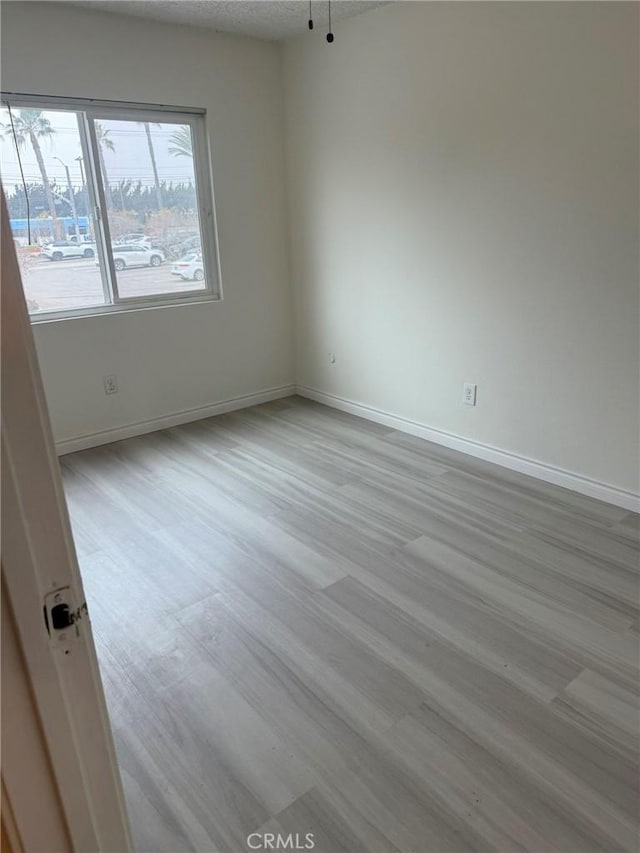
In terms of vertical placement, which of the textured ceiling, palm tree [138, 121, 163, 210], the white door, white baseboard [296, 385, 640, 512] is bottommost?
white baseboard [296, 385, 640, 512]

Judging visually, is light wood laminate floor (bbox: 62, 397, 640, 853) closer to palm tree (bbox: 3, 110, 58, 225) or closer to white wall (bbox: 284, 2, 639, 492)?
white wall (bbox: 284, 2, 639, 492)

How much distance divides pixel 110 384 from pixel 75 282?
0.66 m

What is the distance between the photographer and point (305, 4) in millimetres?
3156

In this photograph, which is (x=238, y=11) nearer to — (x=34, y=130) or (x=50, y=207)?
(x=34, y=130)

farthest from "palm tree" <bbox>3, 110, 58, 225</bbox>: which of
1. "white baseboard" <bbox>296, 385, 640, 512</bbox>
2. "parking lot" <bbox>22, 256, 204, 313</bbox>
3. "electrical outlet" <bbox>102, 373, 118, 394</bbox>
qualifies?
"white baseboard" <bbox>296, 385, 640, 512</bbox>

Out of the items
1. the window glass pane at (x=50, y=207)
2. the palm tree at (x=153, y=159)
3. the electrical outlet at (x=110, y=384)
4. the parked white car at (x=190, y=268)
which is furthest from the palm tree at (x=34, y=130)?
the electrical outlet at (x=110, y=384)

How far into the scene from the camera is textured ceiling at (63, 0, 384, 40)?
313 centimetres

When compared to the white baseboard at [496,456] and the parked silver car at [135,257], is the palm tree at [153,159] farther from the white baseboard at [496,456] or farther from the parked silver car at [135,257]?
the white baseboard at [496,456]

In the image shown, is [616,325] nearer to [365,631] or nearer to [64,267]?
[365,631]

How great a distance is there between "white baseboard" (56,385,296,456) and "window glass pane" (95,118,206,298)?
85cm

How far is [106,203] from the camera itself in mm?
3594

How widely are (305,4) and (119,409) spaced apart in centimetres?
258

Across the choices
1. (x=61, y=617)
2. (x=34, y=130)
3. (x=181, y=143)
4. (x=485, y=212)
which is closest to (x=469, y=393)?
(x=485, y=212)

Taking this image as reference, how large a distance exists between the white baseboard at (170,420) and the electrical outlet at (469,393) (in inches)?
66.4
